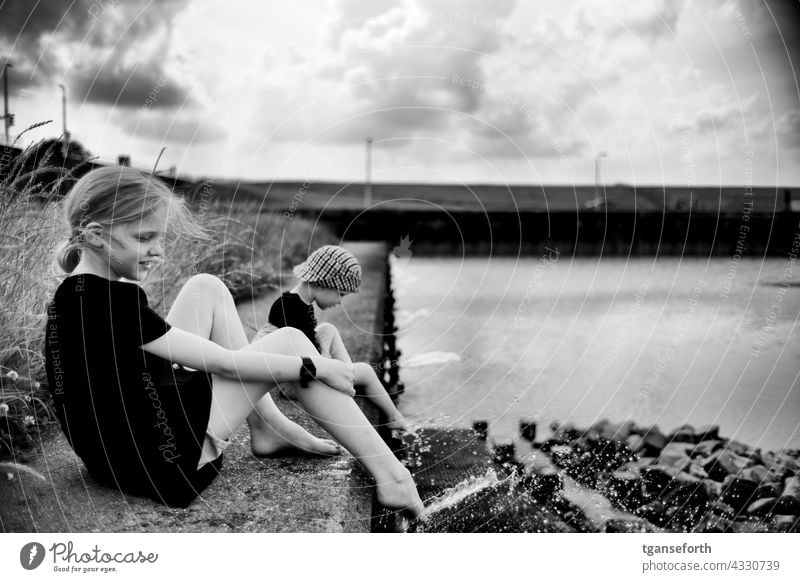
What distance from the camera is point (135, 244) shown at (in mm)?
1469

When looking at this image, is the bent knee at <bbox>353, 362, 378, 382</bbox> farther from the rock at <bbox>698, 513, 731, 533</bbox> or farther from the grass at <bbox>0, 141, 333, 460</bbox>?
the rock at <bbox>698, 513, 731, 533</bbox>

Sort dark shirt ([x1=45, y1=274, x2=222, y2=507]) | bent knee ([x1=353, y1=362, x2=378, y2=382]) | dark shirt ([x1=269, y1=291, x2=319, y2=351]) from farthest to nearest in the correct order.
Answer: bent knee ([x1=353, y1=362, x2=378, y2=382]), dark shirt ([x1=269, y1=291, x2=319, y2=351]), dark shirt ([x1=45, y1=274, x2=222, y2=507])

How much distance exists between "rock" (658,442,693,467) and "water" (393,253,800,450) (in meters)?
0.17

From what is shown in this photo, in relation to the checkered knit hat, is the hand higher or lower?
lower

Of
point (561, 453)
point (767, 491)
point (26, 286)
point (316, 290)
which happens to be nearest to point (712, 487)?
point (767, 491)

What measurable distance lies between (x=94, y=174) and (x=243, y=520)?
2.58ft

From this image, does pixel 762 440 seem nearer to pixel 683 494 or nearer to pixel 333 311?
pixel 683 494

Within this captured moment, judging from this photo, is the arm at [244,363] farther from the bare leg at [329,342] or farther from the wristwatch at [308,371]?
the bare leg at [329,342]

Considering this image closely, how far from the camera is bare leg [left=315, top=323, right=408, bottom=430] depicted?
69.0 inches

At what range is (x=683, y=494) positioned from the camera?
2240mm

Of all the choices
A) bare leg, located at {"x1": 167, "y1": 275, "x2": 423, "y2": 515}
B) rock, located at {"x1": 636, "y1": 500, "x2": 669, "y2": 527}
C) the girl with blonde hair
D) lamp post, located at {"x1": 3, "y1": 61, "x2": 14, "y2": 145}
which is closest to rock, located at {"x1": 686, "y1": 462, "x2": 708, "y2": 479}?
rock, located at {"x1": 636, "y1": 500, "x2": 669, "y2": 527}

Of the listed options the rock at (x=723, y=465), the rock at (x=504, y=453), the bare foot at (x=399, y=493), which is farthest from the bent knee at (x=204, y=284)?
the rock at (x=723, y=465)

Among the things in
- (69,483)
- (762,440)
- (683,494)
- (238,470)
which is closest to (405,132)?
(238,470)

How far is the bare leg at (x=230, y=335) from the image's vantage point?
1.56 metres
